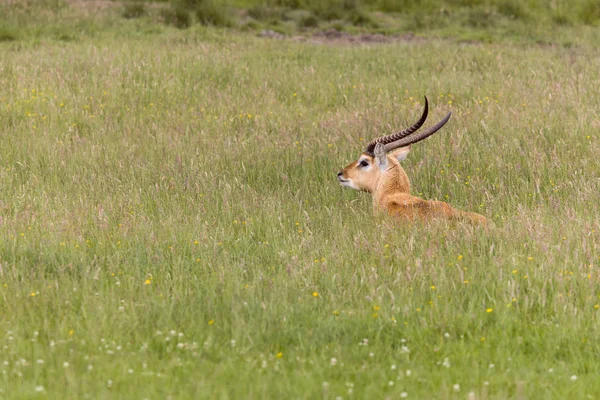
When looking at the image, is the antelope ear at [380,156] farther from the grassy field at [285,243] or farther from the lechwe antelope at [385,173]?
the grassy field at [285,243]

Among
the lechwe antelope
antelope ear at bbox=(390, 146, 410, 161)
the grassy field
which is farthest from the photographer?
antelope ear at bbox=(390, 146, 410, 161)

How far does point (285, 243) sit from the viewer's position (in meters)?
6.88

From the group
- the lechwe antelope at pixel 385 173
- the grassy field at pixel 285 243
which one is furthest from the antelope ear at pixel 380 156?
the grassy field at pixel 285 243

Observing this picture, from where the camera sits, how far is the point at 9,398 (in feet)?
14.2

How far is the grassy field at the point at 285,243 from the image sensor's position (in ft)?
15.5

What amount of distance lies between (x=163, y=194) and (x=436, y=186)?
289 cm

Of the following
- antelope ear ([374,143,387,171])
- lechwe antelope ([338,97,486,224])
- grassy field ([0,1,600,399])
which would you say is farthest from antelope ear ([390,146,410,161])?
grassy field ([0,1,600,399])

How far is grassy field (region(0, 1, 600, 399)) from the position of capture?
4.71m

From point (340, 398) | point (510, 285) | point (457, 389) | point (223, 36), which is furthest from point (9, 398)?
point (223, 36)

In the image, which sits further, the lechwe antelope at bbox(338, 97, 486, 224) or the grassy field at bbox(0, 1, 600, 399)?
the lechwe antelope at bbox(338, 97, 486, 224)

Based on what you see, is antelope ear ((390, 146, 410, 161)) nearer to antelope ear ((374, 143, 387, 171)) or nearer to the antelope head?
the antelope head

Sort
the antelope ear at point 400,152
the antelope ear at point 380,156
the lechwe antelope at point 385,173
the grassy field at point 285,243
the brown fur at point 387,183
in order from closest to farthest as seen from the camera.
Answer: the grassy field at point 285,243
the brown fur at point 387,183
the lechwe antelope at point 385,173
the antelope ear at point 380,156
the antelope ear at point 400,152

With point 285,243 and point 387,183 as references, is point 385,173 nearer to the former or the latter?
point 387,183

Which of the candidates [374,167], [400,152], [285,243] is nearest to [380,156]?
[374,167]
